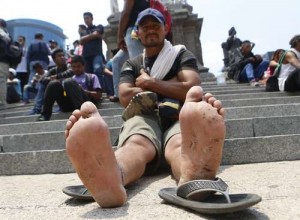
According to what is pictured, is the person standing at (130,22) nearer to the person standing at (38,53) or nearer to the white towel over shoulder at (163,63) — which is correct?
the white towel over shoulder at (163,63)

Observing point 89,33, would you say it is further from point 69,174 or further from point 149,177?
point 149,177

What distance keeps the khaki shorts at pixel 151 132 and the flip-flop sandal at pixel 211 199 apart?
641mm

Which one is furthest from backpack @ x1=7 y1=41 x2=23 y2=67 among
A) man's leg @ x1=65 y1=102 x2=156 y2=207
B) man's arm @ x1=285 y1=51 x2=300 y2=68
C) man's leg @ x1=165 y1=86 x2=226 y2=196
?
man's leg @ x1=165 y1=86 x2=226 y2=196

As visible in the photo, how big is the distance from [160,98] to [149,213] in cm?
123

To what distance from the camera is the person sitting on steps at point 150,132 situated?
5.24ft

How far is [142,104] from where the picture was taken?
2.47 meters

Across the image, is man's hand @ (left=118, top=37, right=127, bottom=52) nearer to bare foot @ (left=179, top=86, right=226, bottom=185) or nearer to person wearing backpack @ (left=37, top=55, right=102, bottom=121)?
person wearing backpack @ (left=37, top=55, right=102, bottom=121)

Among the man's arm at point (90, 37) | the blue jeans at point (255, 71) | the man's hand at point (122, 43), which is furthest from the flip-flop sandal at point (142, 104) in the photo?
the blue jeans at point (255, 71)

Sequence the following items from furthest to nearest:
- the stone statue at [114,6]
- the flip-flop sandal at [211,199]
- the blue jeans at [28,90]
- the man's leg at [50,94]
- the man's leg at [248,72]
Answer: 1. the stone statue at [114,6]
2. the man's leg at [248,72]
3. the blue jeans at [28,90]
4. the man's leg at [50,94]
5. the flip-flop sandal at [211,199]

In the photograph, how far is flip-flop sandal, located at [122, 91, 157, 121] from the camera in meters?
2.43

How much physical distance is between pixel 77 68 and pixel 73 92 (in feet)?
2.02

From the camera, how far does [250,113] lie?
3877mm

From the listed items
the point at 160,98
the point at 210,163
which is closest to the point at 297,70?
the point at 160,98

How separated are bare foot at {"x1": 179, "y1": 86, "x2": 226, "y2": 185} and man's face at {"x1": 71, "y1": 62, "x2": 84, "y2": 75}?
3.45m
